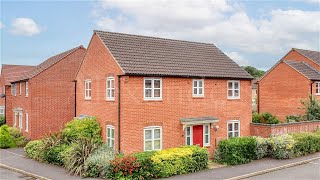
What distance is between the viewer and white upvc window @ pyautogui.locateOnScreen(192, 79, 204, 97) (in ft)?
70.1

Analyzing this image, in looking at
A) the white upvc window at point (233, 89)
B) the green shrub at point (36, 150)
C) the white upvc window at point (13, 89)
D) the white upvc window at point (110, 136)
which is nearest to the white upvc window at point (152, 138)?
the white upvc window at point (110, 136)

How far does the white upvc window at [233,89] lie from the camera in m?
23.5

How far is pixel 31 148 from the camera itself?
22.3m

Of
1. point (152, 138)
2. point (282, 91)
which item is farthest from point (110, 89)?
point (282, 91)

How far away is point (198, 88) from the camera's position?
850 inches

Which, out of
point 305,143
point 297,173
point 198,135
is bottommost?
point 297,173

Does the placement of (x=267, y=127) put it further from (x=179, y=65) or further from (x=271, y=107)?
(x=271, y=107)

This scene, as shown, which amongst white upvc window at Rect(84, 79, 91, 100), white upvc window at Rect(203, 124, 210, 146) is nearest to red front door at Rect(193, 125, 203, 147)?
white upvc window at Rect(203, 124, 210, 146)

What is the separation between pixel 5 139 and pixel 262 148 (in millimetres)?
20165

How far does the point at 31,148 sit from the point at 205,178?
1253cm

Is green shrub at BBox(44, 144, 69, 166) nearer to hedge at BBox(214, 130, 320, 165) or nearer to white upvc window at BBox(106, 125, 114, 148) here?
white upvc window at BBox(106, 125, 114, 148)

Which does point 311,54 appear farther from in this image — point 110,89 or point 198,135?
point 110,89

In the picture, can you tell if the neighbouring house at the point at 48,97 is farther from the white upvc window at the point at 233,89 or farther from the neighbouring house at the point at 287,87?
the neighbouring house at the point at 287,87

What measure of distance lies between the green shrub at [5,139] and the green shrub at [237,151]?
56.5 ft
